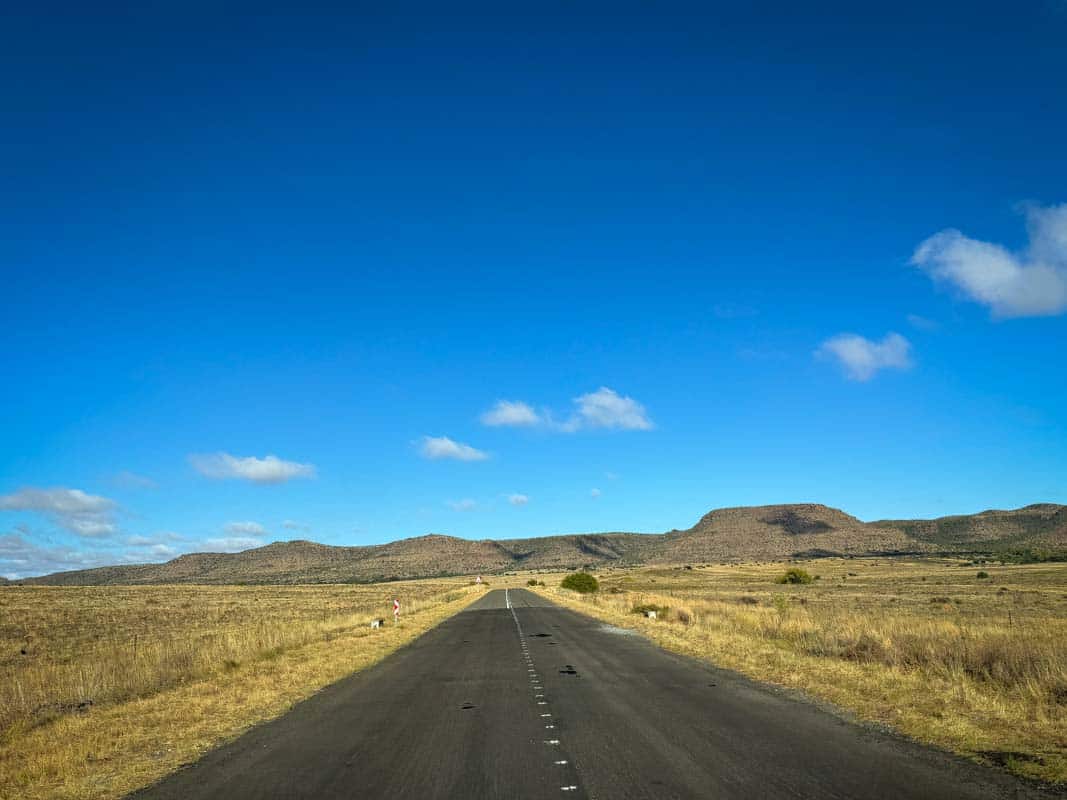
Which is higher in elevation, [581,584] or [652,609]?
[652,609]

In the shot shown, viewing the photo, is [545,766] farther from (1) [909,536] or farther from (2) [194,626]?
(1) [909,536]

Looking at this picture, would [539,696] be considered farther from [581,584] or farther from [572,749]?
[581,584]

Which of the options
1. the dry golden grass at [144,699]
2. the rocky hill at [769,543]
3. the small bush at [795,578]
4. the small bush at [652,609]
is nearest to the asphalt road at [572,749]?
the dry golden grass at [144,699]

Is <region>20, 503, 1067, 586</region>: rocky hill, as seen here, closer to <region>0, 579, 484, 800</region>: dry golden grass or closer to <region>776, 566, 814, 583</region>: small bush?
<region>776, 566, 814, 583</region>: small bush

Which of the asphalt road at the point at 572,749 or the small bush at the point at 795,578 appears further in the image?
the small bush at the point at 795,578

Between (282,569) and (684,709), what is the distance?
19472 centimetres

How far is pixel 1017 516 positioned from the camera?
156625 mm

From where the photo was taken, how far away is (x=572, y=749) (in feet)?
29.7

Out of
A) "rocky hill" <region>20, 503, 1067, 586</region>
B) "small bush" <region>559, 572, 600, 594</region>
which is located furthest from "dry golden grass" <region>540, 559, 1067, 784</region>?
"rocky hill" <region>20, 503, 1067, 586</region>

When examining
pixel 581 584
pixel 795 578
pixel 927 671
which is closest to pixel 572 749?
pixel 927 671

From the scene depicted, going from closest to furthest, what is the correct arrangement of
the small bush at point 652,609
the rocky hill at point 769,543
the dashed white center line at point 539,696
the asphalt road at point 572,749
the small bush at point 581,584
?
the asphalt road at point 572,749, the dashed white center line at point 539,696, the small bush at point 652,609, the small bush at point 581,584, the rocky hill at point 769,543

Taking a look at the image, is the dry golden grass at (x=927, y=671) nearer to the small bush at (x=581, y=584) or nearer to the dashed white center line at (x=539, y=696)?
the dashed white center line at (x=539, y=696)

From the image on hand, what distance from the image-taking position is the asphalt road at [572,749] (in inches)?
289

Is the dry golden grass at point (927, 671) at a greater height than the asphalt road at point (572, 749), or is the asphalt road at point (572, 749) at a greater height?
the asphalt road at point (572, 749)
